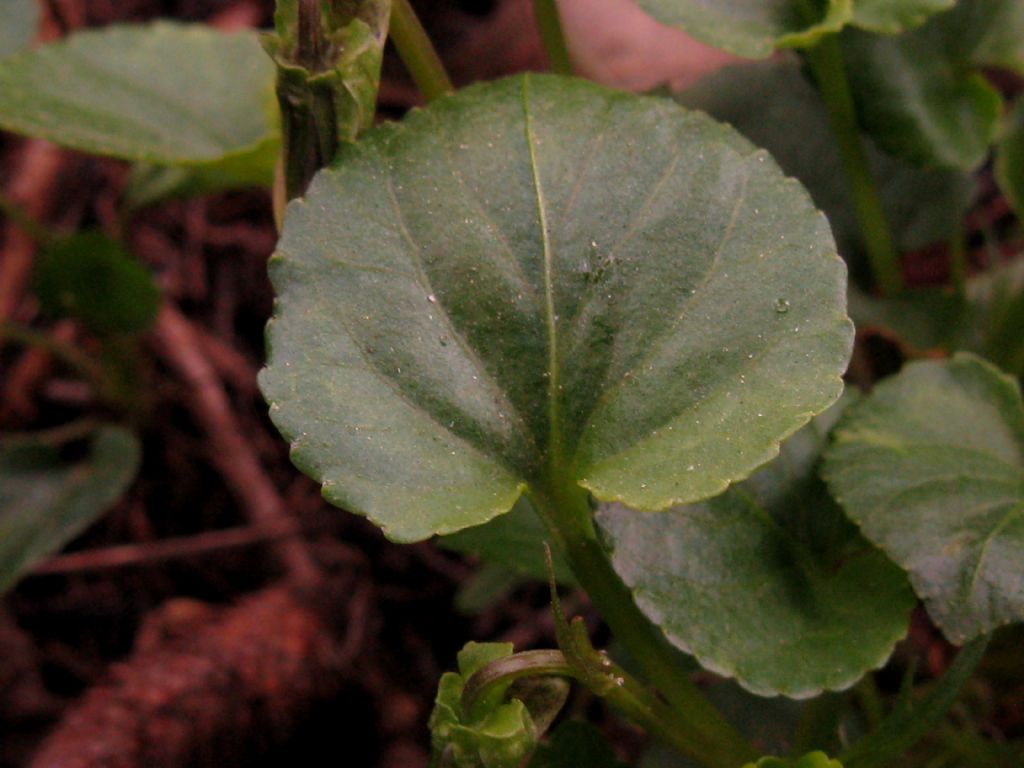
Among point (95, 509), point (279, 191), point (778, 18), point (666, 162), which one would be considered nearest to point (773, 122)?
point (778, 18)

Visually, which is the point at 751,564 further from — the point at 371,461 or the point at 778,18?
the point at 778,18

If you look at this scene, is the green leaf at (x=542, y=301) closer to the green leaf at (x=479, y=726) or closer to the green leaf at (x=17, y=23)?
the green leaf at (x=479, y=726)

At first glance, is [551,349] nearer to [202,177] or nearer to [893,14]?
[893,14]

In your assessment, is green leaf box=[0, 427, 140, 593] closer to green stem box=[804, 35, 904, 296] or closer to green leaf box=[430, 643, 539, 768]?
green leaf box=[430, 643, 539, 768]

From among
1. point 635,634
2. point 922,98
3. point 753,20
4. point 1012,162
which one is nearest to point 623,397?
point 635,634

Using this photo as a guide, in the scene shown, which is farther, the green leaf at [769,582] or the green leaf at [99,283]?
the green leaf at [99,283]

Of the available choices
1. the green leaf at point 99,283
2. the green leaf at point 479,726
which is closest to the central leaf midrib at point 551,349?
the green leaf at point 479,726
